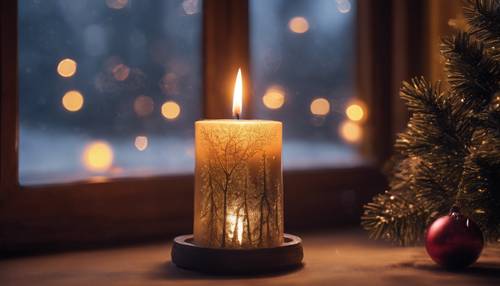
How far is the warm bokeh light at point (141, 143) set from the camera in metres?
1.64

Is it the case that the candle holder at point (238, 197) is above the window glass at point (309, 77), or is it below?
below

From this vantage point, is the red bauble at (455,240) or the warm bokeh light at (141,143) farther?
the warm bokeh light at (141,143)

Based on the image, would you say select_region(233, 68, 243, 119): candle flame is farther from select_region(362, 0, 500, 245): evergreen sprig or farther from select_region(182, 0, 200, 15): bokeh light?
select_region(182, 0, 200, 15): bokeh light

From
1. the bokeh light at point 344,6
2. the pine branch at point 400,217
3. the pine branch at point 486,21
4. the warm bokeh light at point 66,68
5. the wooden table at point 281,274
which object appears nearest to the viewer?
the wooden table at point 281,274

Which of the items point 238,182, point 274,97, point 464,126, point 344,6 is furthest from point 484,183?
point 344,6

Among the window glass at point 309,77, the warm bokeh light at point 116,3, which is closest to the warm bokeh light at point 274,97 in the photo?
the window glass at point 309,77

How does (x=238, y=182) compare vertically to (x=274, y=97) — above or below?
below

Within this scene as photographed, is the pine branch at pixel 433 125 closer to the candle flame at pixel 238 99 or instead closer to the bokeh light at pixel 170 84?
the candle flame at pixel 238 99

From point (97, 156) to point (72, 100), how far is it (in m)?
0.12

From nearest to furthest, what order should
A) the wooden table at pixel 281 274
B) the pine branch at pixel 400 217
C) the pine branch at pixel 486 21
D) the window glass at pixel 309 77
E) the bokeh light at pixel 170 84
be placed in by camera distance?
the wooden table at pixel 281 274, the pine branch at pixel 486 21, the pine branch at pixel 400 217, the bokeh light at pixel 170 84, the window glass at pixel 309 77

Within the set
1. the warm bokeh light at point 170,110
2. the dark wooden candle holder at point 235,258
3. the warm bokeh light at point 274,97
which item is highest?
the warm bokeh light at point 274,97

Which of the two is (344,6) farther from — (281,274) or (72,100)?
(281,274)

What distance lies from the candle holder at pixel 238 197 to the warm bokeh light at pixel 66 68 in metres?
0.40

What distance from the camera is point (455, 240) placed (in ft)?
4.09
